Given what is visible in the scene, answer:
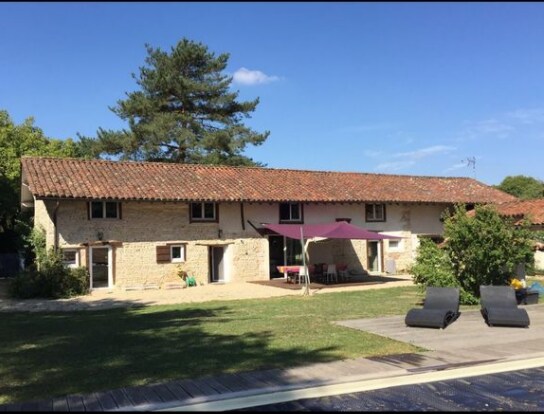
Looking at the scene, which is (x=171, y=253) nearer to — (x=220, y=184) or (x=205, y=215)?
(x=205, y=215)

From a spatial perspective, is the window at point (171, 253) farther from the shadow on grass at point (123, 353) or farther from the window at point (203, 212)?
the shadow on grass at point (123, 353)

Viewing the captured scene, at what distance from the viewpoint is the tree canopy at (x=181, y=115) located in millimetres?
36219

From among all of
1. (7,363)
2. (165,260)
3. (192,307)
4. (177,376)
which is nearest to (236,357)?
(177,376)

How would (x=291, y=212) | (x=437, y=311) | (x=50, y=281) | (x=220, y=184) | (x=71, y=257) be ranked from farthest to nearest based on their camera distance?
(x=291, y=212)
(x=220, y=184)
(x=71, y=257)
(x=50, y=281)
(x=437, y=311)

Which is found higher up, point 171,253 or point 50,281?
point 171,253

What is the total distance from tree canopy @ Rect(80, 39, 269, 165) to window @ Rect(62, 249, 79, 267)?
16013 millimetres

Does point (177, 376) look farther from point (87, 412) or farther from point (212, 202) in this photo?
point (212, 202)

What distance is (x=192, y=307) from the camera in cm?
1515

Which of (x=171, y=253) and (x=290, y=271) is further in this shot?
(x=171, y=253)

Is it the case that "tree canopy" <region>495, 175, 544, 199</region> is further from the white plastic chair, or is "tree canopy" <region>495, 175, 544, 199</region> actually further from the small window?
the white plastic chair

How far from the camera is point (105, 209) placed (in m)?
21.7

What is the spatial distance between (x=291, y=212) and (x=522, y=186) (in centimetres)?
4707

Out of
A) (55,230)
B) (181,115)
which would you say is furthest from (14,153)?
(55,230)

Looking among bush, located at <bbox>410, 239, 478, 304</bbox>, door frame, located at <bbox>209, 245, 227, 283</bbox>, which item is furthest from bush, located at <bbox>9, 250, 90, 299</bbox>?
bush, located at <bbox>410, 239, 478, 304</bbox>
